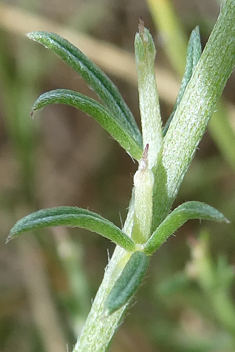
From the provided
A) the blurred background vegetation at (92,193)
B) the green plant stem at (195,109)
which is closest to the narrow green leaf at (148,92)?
the green plant stem at (195,109)

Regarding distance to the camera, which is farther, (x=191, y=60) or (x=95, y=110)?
(x=191, y=60)

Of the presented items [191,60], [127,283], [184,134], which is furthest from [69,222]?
[191,60]

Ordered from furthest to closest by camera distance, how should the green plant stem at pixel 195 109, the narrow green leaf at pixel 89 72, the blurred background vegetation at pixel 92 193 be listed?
the blurred background vegetation at pixel 92 193 < the narrow green leaf at pixel 89 72 < the green plant stem at pixel 195 109

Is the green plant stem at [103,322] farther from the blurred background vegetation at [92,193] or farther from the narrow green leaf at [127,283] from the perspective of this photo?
the blurred background vegetation at [92,193]

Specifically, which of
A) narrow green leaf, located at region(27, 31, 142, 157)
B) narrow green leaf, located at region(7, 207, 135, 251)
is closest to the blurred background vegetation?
narrow green leaf, located at region(27, 31, 142, 157)

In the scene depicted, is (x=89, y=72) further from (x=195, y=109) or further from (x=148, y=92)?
(x=195, y=109)

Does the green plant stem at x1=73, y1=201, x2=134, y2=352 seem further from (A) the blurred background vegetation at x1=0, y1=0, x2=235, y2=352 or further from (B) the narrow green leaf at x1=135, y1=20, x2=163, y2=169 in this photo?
(A) the blurred background vegetation at x1=0, y1=0, x2=235, y2=352

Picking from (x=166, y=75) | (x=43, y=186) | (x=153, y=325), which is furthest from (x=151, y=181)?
(x=43, y=186)
